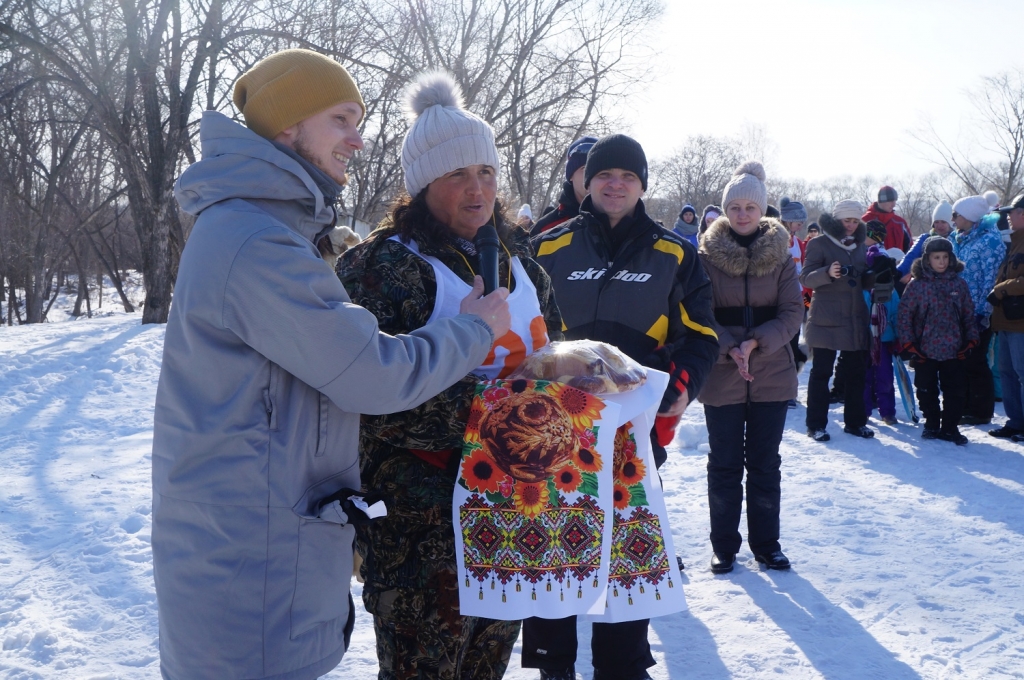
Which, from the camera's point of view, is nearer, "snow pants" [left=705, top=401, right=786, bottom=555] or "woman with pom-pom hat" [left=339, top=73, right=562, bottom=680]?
"woman with pom-pom hat" [left=339, top=73, right=562, bottom=680]

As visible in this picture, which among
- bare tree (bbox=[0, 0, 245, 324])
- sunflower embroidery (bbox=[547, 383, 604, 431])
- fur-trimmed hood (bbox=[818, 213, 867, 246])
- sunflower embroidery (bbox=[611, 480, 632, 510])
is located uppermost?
bare tree (bbox=[0, 0, 245, 324])

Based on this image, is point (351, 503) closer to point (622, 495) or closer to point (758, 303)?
point (622, 495)

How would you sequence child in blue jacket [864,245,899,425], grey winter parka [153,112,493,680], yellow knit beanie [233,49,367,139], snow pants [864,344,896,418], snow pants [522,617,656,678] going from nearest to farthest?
grey winter parka [153,112,493,680]
yellow knit beanie [233,49,367,139]
snow pants [522,617,656,678]
child in blue jacket [864,245,899,425]
snow pants [864,344,896,418]

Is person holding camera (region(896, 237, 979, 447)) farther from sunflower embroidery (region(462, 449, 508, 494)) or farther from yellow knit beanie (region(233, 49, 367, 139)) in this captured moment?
yellow knit beanie (region(233, 49, 367, 139))

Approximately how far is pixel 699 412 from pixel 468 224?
6.46m

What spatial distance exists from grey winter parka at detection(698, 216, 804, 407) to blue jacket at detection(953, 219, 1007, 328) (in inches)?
172

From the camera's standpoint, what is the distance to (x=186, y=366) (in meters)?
1.67

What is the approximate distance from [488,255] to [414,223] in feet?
0.93

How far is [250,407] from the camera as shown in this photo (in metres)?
1.65

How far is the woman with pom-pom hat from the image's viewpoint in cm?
212

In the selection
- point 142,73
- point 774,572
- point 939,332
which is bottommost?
point 774,572

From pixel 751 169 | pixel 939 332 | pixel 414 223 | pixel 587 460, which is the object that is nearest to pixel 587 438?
pixel 587 460

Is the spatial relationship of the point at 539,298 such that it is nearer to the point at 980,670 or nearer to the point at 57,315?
the point at 980,670

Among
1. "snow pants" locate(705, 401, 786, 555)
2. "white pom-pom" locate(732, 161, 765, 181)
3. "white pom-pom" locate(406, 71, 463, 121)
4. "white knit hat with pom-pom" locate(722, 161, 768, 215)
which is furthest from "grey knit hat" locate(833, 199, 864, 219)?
"white pom-pom" locate(406, 71, 463, 121)
